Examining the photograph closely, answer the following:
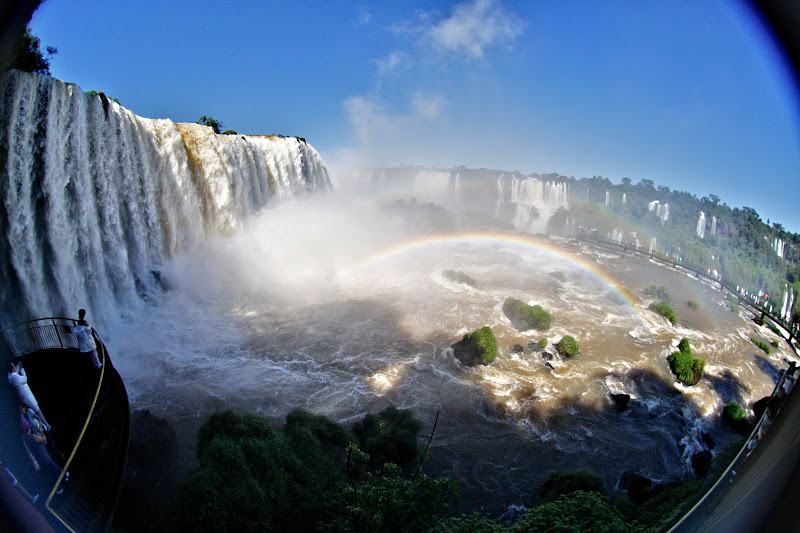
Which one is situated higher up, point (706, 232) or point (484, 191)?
point (484, 191)

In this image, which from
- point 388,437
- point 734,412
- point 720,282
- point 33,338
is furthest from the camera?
point 720,282

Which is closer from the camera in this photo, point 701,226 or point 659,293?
point 659,293

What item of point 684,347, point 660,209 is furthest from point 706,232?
point 684,347

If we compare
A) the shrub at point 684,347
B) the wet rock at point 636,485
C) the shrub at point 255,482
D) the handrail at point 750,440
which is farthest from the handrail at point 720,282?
the shrub at point 255,482

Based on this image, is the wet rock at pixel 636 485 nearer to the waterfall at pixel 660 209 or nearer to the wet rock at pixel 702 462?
the wet rock at pixel 702 462

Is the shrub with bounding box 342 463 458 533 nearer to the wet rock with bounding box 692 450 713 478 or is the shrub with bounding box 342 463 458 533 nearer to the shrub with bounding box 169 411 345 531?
the shrub with bounding box 169 411 345 531

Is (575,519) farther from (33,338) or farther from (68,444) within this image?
(33,338)
